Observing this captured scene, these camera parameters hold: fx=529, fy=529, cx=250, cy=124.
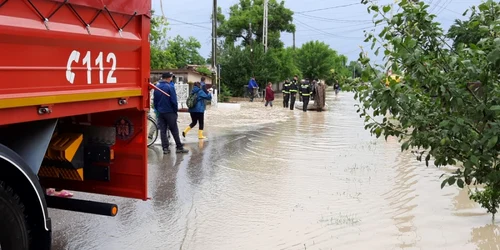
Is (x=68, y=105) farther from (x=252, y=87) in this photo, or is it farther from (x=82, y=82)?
(x=252, y=87)

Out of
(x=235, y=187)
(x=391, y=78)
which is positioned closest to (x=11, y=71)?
(x=391, y=78)

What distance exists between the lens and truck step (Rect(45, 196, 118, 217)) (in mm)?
4312

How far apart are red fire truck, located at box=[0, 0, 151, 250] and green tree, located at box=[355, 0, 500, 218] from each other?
190 cm

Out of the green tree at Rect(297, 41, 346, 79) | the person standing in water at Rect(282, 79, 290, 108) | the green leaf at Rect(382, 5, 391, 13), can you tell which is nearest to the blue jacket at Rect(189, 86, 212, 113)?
the green leaf at Rect(382, 5, 391, 13)

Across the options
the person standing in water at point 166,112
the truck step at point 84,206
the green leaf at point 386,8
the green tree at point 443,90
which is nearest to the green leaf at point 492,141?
the green tree at point 443,90

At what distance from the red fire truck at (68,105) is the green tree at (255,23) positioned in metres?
47.7

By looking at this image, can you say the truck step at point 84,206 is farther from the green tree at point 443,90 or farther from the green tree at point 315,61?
the green tree at point 315,61

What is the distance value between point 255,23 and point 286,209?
4719cm

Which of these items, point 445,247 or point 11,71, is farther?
point 445,247

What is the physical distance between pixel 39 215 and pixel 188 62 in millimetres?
46965

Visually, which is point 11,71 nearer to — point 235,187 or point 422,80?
point 422,80

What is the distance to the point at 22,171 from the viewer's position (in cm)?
318

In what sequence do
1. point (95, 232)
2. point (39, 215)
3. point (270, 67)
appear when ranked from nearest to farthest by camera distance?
point (39, 215) → point (95, 232) → point (270, 67)

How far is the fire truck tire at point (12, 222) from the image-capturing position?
10.3ft
